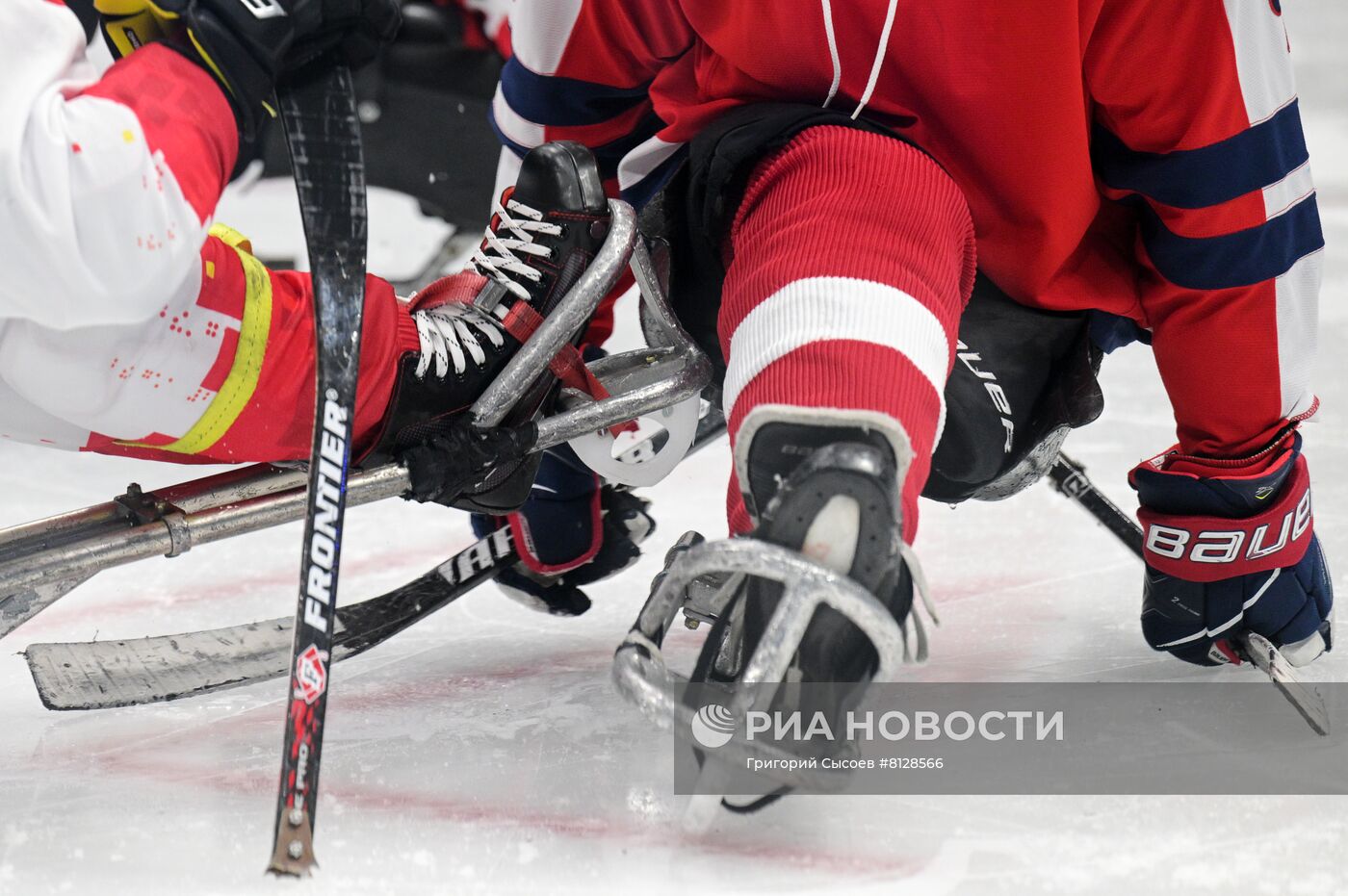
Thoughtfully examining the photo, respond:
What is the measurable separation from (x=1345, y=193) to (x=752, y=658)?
97.2 inches

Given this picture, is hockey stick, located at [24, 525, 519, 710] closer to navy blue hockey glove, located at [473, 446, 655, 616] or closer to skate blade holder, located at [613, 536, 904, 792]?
navy blue hockey glove, located at [473, 446, 655, 616]

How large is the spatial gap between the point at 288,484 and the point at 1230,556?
773 mm

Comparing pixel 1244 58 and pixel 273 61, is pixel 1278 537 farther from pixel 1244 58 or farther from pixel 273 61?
pixel 273 61

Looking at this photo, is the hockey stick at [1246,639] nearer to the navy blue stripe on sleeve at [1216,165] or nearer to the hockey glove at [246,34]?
the navy blue stripe on sleeve at [1216,165]

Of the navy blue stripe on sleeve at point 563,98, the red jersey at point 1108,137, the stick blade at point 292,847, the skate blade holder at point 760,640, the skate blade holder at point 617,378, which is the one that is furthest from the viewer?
the navy blue stripe on sleeve at point 563,98

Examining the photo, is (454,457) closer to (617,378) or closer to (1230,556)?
(617,378)

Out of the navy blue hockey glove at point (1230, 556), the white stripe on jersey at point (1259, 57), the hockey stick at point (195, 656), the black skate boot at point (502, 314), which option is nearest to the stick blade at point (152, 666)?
the hockey stick at point (195, 656)

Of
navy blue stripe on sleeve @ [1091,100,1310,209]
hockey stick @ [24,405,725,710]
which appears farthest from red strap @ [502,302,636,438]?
navy blue stripe on sleeve @ [1091,100,1310,209]

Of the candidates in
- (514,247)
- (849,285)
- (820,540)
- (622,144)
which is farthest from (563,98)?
(820,540)

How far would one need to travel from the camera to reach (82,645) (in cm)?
126

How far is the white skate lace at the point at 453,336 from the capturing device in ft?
3.68

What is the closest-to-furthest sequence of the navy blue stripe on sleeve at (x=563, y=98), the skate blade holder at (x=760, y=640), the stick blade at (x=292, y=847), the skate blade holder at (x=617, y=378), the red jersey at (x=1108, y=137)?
the skate blade holder at (x=760, y=640)
the stick blade at (x=292, y=847)
the red jersey at (x=1108, y=137)
the skate blade holder at (x=617, y=378)
the navy blue stripe on sleeve at (x=563, y=98)

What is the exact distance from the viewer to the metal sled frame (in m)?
1.08

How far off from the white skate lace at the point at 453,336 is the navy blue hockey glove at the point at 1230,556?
1.87ft
